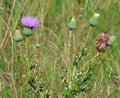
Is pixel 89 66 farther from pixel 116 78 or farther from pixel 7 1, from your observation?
pixel 7 1

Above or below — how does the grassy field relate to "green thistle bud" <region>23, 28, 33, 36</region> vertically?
below

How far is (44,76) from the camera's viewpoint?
2.43 m

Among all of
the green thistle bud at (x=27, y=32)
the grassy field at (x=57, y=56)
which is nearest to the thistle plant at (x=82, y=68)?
the grassy field at (x=57, y=56)

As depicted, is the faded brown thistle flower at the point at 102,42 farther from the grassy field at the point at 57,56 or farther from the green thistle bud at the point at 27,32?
the green thistle bud at the point at 27,32

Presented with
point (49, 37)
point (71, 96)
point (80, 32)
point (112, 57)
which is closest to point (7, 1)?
point (49, 37)

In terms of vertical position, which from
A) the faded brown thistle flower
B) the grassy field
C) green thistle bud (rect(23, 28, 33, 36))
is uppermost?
green thistle bud (rect(23, 28, 33, 36))

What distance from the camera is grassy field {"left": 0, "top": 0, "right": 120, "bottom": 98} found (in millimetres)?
1949

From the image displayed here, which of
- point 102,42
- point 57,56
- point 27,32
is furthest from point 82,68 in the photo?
point 57,56

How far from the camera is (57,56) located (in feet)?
8.55

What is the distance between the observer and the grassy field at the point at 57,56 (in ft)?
6.40

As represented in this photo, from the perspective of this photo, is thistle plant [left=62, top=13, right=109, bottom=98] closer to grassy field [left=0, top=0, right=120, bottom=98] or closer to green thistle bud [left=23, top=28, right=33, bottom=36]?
grassy field [left=0, top=0, right=120, bottom=98]

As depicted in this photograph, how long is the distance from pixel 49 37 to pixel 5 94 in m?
0.79

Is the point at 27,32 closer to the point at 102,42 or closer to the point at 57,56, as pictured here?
the point at 102,42

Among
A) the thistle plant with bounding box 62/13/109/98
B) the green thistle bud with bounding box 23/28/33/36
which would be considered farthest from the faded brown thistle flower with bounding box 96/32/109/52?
the green thistle bud with bounding box 23/28/33/36
